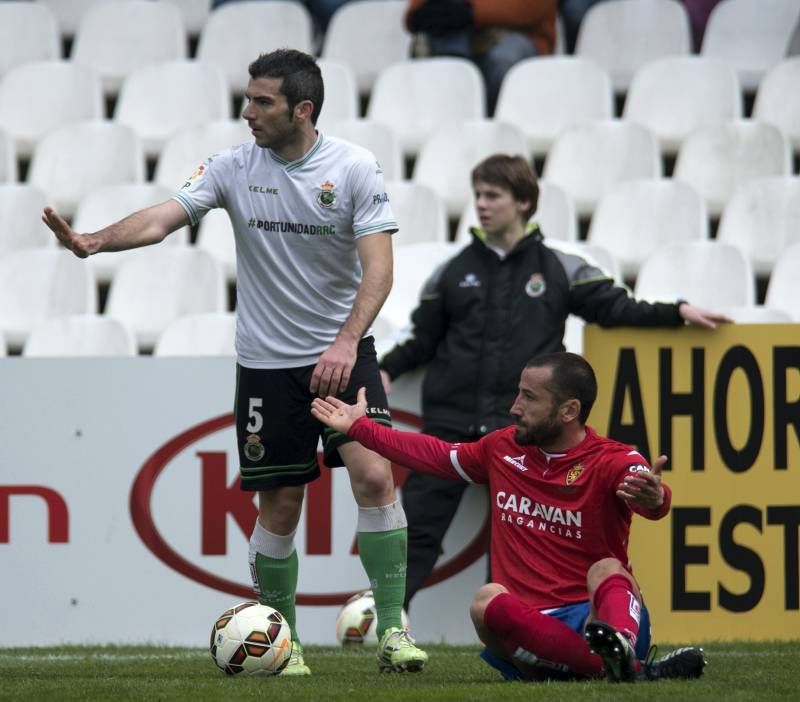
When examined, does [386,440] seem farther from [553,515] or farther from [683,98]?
[683,98]

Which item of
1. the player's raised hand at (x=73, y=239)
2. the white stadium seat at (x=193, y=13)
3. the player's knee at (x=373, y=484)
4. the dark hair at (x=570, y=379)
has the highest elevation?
the white stadium seat at (x=193, y=13)

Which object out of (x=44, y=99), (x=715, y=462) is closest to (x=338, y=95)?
(x=44, y=99)

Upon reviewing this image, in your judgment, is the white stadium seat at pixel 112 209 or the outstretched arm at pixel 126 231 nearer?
the outstretched arm at pixel 126 231

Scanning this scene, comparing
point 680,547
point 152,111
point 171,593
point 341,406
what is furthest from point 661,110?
point 341,406

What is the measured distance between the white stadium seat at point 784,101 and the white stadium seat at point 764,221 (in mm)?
939

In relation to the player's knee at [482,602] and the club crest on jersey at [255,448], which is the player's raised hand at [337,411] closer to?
the club crest on jersey at [255,448]

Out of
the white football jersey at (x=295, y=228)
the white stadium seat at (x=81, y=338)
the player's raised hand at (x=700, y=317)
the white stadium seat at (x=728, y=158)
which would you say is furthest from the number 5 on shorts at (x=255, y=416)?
the white stadium seat at (x=728, y=158)

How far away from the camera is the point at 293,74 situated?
16.0ft

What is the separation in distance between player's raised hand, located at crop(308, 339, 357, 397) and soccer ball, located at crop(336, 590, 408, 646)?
1.49 m

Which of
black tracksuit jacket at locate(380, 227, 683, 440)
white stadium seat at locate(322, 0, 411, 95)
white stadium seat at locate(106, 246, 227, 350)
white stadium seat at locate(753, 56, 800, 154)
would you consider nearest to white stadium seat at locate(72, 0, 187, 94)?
white stadium seat at locate(322, 0, 411, 95)

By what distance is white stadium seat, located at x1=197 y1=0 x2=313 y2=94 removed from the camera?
1041cm

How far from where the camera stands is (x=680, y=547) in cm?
625

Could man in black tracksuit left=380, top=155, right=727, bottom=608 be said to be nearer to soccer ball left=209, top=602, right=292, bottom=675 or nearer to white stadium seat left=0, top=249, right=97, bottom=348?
soccer ball left=209, top=602, right=292, bottom=675

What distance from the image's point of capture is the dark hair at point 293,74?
4859mm
